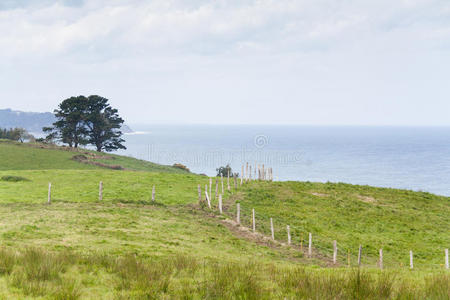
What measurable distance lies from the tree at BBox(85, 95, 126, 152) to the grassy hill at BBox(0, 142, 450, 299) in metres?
29.2

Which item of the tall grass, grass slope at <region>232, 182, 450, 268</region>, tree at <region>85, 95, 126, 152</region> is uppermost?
tree at <region>85, 95, 126, 152</region>

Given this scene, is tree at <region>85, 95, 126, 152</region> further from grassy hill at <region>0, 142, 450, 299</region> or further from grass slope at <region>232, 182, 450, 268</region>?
grass slope at <region>232, 182, 450, 268</region>

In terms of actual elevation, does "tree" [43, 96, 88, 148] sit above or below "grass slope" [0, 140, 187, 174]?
above

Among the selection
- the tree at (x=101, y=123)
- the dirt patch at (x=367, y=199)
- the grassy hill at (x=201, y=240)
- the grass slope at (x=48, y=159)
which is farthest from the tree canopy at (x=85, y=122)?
the dirt patch at (x=367, y=199)

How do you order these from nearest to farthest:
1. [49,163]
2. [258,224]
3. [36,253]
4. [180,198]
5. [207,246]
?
[36,253] → [207,246] → [258,224] → [180,198] → [49,163]

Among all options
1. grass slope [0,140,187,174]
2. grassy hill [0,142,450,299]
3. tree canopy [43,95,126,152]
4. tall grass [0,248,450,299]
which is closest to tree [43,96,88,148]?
tree canopy [43,95,126,152]

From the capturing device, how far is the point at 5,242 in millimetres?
17484

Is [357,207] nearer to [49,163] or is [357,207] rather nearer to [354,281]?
[354,281]

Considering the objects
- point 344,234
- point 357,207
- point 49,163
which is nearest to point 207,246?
point 344,234

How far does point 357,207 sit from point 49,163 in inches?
2115

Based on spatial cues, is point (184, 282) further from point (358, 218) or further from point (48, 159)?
point (48, 159)

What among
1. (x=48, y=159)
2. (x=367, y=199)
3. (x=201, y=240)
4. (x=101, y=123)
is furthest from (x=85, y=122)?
(x=201, y=240)

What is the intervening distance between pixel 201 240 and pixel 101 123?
3081 inches

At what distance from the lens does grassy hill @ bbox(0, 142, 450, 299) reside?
410 inches
